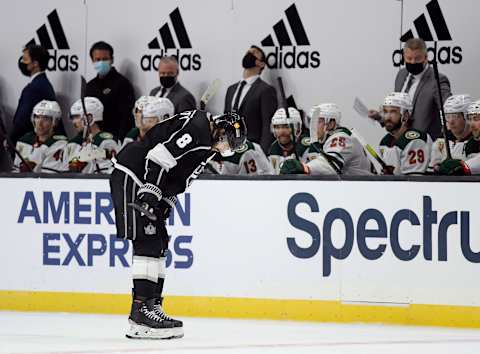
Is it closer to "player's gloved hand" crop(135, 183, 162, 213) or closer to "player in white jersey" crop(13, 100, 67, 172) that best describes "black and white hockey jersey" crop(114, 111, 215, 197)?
"player's gloved hand" crop(135, 183, 162, 213)

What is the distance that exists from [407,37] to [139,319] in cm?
396

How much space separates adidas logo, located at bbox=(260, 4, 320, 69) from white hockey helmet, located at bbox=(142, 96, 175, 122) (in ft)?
3.63

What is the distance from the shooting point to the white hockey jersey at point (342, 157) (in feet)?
29.2

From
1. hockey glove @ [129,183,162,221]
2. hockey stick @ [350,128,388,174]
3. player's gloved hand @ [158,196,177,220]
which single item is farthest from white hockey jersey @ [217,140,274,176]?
hockey glove @ [129,183,162,221]

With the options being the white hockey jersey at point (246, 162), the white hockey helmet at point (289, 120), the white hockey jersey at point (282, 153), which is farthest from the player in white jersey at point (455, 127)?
the white hockey jersey at point (246, 162)

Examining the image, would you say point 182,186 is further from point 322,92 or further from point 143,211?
point 322,92

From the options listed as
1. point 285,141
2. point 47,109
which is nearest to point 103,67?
point 47,109

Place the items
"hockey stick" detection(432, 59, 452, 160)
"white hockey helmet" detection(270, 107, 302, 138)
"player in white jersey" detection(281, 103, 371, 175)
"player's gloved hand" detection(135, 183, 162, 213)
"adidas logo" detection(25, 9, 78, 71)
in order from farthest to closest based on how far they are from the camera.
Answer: "adidas logo" detection(25, 9, 78, 71) → "white hockey helmet" detection(270, 107, 302, 138) → "hockey stick" detection(432, 59, 452, 160) → "player in white jersey" detection(281, 103, 371, 175) → "player's gloved hand" detection(135, 183, 162, 213)

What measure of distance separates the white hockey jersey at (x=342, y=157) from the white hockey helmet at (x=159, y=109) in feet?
4.17

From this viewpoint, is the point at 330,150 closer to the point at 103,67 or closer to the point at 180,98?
the point at 180,98

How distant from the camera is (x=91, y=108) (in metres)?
10.5

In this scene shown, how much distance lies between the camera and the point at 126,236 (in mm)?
7285

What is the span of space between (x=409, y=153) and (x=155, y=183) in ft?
9.17

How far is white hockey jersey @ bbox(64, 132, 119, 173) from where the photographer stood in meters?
9.87
